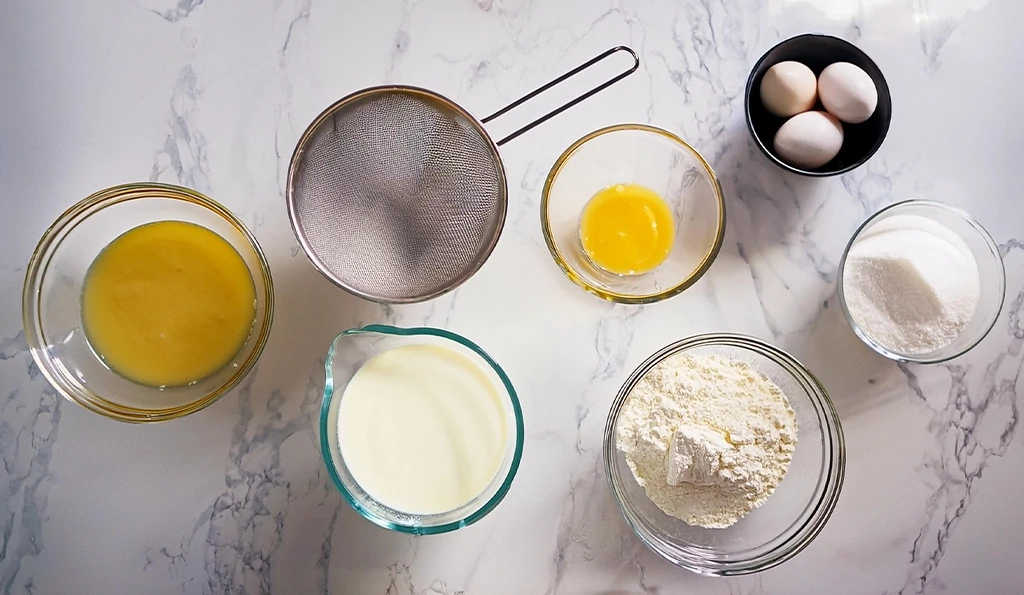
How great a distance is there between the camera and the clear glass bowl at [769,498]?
142cm

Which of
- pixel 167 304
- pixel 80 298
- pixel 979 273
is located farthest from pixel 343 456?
pixel 979 273

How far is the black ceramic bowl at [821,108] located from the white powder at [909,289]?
17 centimetres

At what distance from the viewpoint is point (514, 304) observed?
1515 millimetres

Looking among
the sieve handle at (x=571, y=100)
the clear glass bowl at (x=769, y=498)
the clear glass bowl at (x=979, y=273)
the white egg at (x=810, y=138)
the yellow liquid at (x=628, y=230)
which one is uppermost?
the sieve handle at (x=571, y=100)

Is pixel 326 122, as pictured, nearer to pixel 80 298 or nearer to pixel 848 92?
pixel 80 298

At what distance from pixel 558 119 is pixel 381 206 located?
0.43m

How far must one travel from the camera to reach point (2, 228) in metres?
1.51

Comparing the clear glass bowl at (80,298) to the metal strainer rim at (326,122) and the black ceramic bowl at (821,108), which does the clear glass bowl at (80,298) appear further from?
the black ceramic bowl at (821,108)

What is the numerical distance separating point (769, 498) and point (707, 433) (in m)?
0.24

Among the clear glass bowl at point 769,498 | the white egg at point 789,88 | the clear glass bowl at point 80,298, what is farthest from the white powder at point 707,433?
the clear glass bowl at point 80,298

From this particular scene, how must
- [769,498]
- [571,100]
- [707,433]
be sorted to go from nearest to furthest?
[707,433] → [769,498] → [571,100]

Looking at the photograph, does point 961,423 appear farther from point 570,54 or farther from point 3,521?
point 3,521

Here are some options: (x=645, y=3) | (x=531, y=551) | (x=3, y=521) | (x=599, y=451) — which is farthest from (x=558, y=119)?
(x=3, y=521)

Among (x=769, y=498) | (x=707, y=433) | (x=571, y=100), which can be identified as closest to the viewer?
(x=707, y=433)
